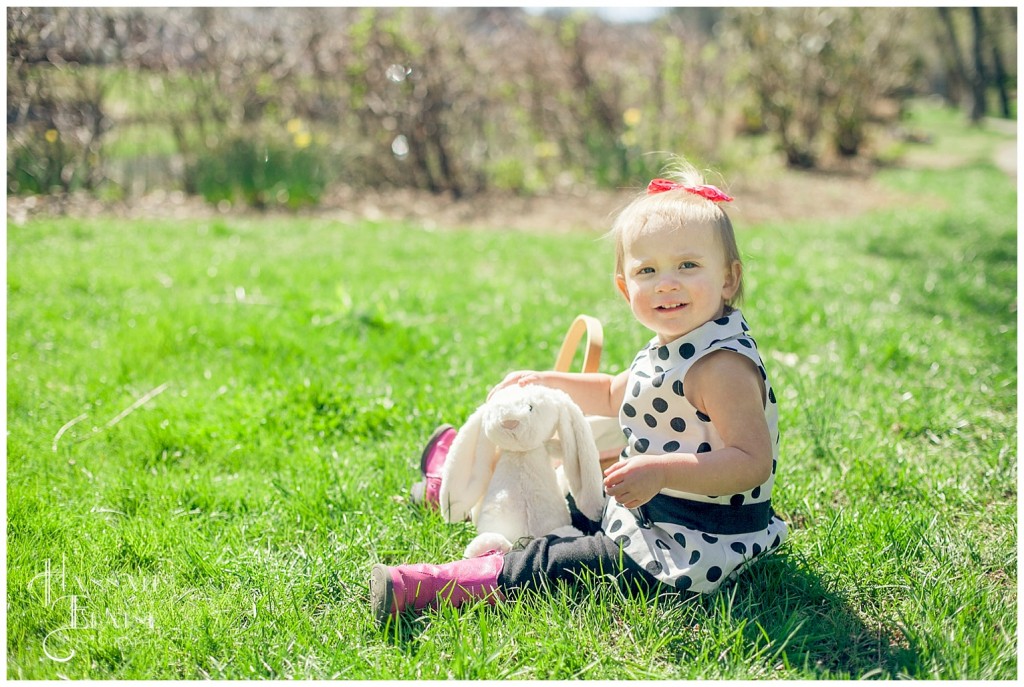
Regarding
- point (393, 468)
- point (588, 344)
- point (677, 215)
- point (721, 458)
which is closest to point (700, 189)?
point (677, 215)

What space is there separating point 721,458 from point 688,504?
0.81ft

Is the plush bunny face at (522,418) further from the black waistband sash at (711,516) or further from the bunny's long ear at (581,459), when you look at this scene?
the black waistband sash at (711,516)

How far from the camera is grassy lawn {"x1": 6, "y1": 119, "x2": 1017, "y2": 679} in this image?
6.55 feet

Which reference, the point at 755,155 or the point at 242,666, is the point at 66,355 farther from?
the point at 755,155

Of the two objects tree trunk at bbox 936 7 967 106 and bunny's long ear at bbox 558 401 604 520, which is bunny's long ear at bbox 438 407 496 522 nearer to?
bunny's long ear at bbox 558 401 604 520

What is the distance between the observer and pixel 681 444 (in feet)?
7.27

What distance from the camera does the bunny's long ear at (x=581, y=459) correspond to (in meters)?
2.35

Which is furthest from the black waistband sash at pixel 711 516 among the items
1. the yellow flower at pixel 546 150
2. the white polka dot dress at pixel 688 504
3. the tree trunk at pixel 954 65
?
the tree trunk at pixel 954 65

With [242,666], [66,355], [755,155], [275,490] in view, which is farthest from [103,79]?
[755,155]

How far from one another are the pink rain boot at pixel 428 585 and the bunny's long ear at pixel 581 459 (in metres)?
0.33

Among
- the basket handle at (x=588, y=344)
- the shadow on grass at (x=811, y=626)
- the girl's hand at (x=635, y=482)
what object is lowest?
the shadow on grass at (x=811, y=626)

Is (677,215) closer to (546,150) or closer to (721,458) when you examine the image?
(721,458)

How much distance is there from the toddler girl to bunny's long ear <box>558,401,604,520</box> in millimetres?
96

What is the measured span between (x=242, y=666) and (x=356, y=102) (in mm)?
8104
